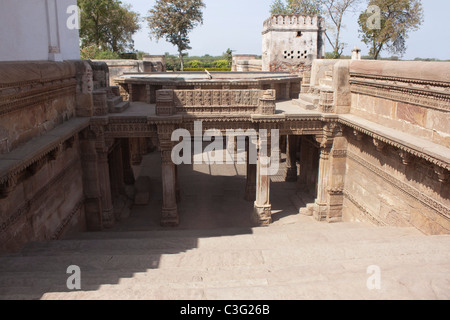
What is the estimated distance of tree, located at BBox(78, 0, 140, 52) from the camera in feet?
94.4

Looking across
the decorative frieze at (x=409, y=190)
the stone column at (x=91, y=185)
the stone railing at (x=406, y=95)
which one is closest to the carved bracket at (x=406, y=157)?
the stone railing at (x=406, y=95)

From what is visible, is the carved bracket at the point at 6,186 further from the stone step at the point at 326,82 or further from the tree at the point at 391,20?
the tree at the point at 391,20

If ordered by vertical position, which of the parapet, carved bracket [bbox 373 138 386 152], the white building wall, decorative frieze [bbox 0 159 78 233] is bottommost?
decorative frieze [bbox 0 159 78 233]

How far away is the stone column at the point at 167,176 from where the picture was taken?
9273 millimetres

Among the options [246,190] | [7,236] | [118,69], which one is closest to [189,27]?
[118,69]

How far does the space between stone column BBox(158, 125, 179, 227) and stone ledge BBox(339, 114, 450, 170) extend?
4.44 metres

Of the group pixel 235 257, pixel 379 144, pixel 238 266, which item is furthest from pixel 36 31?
pixel 379 144

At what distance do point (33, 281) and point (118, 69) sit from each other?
55.1 ft

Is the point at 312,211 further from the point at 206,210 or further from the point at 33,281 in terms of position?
the point at 33,281

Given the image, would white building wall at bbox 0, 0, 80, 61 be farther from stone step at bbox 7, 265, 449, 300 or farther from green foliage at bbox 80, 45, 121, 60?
green foliage at bbox 80, 45, 121, 60

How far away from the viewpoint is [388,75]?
762cm

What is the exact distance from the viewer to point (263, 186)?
392 inches

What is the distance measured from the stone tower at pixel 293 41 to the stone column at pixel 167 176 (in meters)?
17.1

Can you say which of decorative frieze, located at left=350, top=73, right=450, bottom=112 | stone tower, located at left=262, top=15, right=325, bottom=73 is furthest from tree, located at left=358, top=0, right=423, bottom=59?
decorative frieze, located at left=350, top=73, right=450, bottom=112
